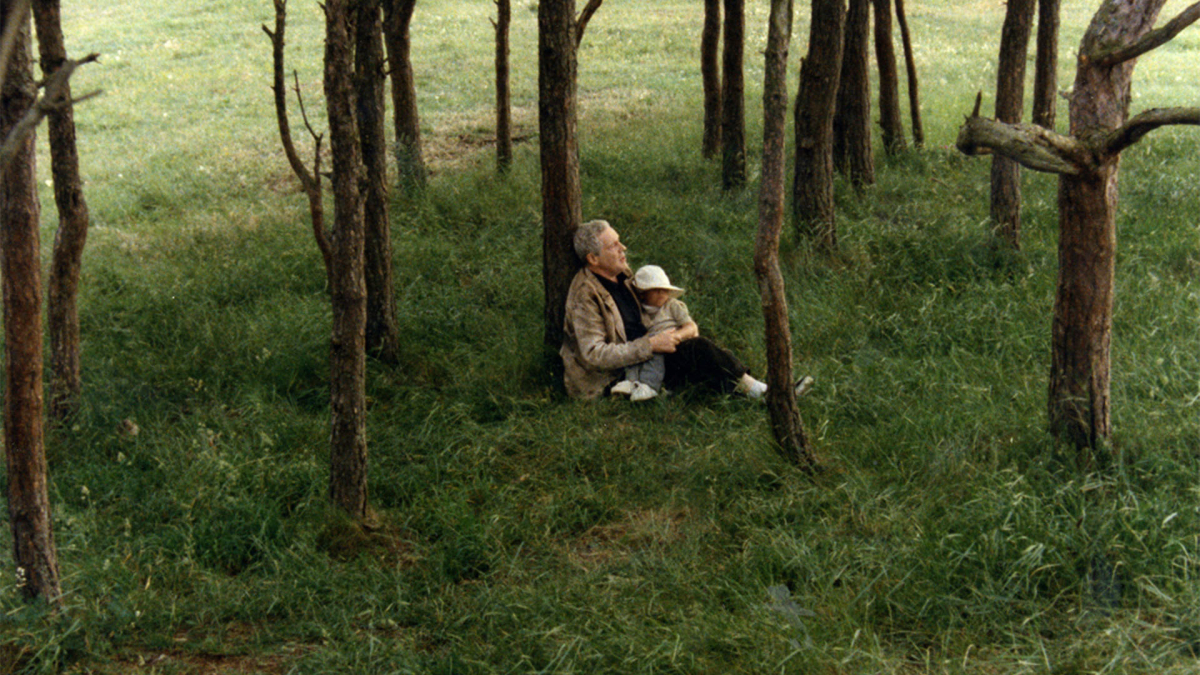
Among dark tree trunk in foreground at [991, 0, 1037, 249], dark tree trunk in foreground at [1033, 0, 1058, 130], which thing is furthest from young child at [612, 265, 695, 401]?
dark tree trunk in foreground at [1033, 0, 1058, 130]

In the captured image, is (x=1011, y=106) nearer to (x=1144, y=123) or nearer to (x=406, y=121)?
(x=1144, y=123)

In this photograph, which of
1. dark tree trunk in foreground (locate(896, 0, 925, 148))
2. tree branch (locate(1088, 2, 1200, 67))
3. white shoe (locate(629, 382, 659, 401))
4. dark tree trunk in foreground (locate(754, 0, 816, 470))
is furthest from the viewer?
dark tree trunk in foreground (locate(896, 0, 925, 148))

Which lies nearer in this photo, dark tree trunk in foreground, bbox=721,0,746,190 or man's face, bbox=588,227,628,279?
man's face, bbox=588,227,628,279

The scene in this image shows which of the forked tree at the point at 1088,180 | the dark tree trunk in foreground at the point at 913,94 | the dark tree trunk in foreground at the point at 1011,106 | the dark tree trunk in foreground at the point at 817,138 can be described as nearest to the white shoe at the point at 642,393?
the forked tree at the point at 1088,180

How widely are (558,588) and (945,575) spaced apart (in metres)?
1.69

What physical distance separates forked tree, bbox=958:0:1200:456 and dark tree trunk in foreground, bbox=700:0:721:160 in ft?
20.4

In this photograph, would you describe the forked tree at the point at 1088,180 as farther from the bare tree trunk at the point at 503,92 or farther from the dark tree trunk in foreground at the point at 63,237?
the bare tree trunk at the point at 503,92

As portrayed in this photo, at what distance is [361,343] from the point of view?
526 centimetres

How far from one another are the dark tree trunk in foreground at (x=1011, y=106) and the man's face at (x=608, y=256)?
3.56m

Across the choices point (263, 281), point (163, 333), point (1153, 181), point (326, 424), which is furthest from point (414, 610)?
point (1153, 181)

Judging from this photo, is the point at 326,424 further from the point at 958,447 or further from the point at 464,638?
the point at 958,447

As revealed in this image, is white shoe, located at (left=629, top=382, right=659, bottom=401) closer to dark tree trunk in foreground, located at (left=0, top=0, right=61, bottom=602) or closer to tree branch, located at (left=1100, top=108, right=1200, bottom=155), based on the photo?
tree branch, located at (left=1100, top=108, right=1200, bottom=155)

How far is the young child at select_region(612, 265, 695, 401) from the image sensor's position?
6.70m

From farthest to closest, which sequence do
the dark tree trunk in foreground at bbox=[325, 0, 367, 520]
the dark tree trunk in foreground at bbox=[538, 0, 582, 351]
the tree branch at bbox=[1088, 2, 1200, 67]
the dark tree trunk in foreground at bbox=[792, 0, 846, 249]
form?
the dark tree trunk in foreground at bbox=[792, 0, 846, 249]
the dark tree trunk in foreground at bbox=[538, 0, 582, 351]
the dark tree trunk in foreground at bbox=[325, 0, 367, 520]
the tree branch at bbox=[1088, 2, 1200, 67]
